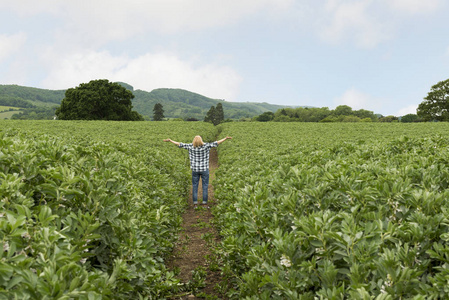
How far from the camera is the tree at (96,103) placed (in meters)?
52.8

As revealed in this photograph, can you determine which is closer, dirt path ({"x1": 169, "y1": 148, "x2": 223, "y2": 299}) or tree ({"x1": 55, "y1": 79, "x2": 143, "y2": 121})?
dirt path ({"x1": 169, "y1": 148, "x2": 223, "y2": 299})

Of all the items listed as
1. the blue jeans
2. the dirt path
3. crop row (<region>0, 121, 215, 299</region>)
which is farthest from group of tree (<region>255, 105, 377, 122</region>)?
crop row (<region>0, 121, 215, 299</region>)

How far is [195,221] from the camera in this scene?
27.0ft

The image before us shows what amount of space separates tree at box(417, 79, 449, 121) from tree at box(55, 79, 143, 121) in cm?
6442

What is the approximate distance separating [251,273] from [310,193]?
1.11 meters

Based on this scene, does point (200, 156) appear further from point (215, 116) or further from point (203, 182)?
point (215, 116)

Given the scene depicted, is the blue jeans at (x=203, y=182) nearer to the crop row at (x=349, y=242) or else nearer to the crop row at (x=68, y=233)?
the crop row at (x=68, y=233)

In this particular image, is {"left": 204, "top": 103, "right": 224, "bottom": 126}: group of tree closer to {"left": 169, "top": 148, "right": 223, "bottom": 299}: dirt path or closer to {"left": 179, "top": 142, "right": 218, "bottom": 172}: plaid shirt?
{"left": 179, "top": 142, "right": 218, "bottom": 172}: plaid shirt

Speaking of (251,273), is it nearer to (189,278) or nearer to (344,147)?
(189,278)

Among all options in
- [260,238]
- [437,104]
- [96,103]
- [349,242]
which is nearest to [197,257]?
[260,238]

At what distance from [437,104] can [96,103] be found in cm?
7180

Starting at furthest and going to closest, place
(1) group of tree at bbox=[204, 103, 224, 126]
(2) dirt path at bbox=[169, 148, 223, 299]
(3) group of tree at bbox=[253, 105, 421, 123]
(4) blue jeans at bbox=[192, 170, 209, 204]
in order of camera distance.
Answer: (1) group of tree at bbox=[204, 103, 224, 126], (3) group of tree at bbox=[253, 105, 421, 123], (4) blue jeans at bbox=[192, 170, 209, 204], (2) dirt path at bbox=[169, 148, 223, 299]

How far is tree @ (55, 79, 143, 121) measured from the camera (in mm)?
52750

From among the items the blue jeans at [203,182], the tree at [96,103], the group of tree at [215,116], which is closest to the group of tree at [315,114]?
the group of tree at [215,116]
